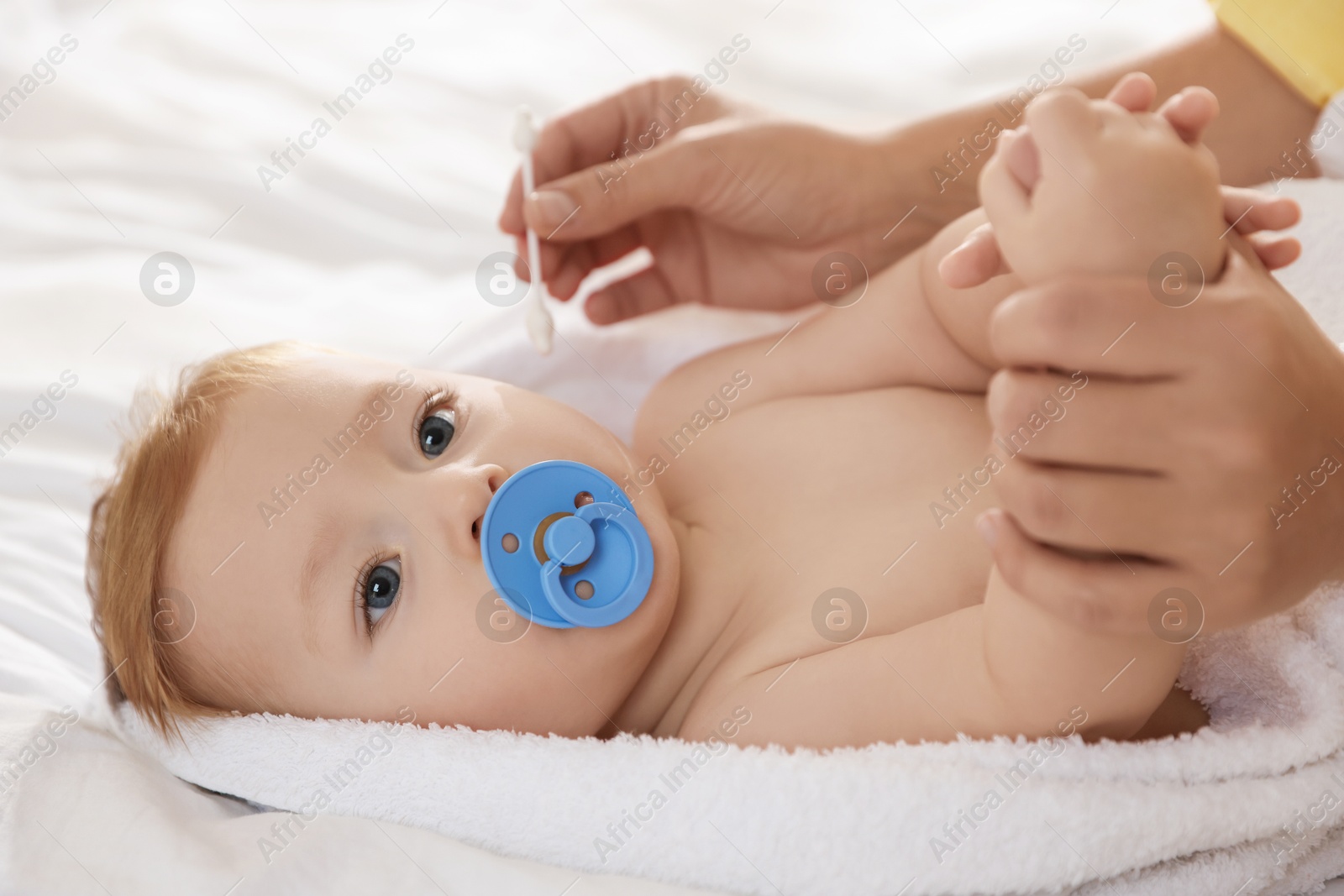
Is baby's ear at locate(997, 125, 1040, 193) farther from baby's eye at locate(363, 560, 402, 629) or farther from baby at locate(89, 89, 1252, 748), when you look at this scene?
baby's eye at locate(363, 560, 402, 629)

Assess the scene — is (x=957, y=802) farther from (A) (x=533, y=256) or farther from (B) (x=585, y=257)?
(B) (x=585, y=257)

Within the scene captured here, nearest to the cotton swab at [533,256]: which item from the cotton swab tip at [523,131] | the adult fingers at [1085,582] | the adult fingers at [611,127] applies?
the cotton swab tip at [523,131]

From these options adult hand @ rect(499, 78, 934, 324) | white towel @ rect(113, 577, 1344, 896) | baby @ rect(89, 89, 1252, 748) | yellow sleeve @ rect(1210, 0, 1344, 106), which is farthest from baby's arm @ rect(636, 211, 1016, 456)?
yellow sleeve @ rect(1210, 0, 1344, 106)

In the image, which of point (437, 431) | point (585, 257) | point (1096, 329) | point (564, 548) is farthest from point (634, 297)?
point (1096, 329)

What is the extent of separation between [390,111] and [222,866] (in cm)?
156

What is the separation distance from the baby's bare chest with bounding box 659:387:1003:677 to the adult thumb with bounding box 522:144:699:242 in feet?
1.11

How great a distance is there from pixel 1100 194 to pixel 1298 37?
3.16 feet

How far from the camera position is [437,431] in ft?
3.97

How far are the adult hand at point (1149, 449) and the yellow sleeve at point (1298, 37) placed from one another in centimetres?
88

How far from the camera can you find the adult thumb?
1378 mm

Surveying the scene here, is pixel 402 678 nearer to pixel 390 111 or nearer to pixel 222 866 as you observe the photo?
pixel 222 866

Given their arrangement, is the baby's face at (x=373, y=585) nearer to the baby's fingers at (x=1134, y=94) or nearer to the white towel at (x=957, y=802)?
the white towel at (x=957, y=802)

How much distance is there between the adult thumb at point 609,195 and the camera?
1378 millimetres

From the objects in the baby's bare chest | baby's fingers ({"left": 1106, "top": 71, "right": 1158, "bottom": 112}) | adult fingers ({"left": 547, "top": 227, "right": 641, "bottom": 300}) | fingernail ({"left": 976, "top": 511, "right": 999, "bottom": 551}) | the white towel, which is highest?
baby's fingers ({"left": 1106, "top": 71, "right": 1158, "bottom": 112})
